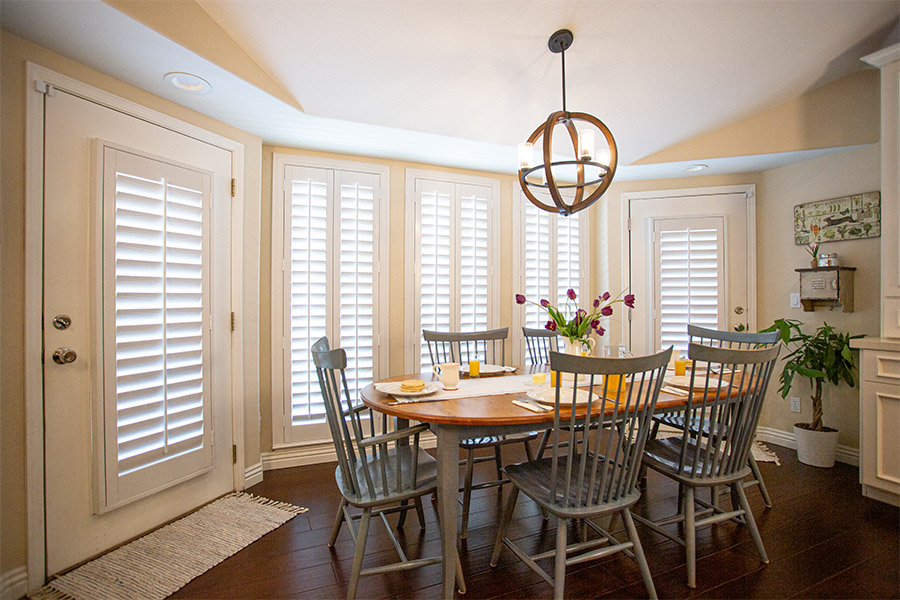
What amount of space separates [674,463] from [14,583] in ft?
9.41

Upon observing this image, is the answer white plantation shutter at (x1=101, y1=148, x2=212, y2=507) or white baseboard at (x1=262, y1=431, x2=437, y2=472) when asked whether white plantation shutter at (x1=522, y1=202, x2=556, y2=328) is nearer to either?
white baseboard at (x1=262, y1=431, x2=437, y2=472)

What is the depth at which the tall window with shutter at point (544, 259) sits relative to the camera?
12.8 feet

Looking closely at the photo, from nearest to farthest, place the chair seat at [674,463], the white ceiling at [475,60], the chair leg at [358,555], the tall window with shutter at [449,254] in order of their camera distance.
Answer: the chair leg at [358,555], the chair seat at [674,463], the white ceiling at [475,60], the tall window with shutter at [449,254]

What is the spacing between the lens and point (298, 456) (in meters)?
3.13

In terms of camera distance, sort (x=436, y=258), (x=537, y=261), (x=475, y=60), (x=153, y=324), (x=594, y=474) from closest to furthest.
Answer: (x=594, y=474) → (x=153, y=324) → (x=475, y=60) → (x=436, y=258) → (x=537, y=261)

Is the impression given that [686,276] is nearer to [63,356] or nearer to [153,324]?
[153,324]

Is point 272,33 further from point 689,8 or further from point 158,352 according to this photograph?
point 689,8

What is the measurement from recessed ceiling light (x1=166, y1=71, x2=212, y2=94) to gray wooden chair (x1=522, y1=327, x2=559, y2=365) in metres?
2.39

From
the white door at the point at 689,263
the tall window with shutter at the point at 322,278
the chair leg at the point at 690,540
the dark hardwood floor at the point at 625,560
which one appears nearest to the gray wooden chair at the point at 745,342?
the dark hardwood floor at the point at 625,560

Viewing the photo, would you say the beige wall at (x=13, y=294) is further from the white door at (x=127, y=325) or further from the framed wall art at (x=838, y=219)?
the framed wall art at (x=838, y=219)

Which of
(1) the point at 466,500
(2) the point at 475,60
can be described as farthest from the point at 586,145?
(1) the point at 466,500

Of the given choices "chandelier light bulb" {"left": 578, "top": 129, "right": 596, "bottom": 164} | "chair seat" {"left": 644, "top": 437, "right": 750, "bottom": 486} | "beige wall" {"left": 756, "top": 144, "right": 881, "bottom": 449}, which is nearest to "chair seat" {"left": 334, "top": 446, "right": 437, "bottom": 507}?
"chair seat" {"left": 644, "top": 437, "right": 750, "bottom": 486}

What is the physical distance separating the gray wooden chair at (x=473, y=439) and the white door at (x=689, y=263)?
1.56 meters

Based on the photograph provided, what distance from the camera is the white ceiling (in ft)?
6.49
